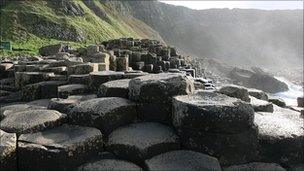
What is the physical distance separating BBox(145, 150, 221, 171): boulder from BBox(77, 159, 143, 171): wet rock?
20 centimetres

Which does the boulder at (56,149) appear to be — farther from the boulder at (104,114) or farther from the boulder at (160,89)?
the boulder at (160,89)

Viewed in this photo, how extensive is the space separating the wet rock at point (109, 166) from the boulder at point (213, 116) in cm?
88

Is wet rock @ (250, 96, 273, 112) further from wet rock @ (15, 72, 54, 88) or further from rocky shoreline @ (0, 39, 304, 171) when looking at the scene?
wet rock @ (15, 72, 54, 88)

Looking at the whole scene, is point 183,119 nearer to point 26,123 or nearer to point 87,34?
point 26,123

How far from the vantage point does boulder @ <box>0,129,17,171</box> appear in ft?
15.9

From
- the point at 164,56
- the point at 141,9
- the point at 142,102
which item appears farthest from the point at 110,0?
the point at 142,102

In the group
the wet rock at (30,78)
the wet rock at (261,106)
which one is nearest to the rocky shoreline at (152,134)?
the wet rock at (261,106)

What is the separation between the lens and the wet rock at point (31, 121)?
215 inches

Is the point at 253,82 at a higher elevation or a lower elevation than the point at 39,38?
lower

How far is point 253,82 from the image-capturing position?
3054 inches

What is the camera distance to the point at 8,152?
493 centimetres

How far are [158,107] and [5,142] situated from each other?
7.05ft

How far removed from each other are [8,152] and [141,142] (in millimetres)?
1606

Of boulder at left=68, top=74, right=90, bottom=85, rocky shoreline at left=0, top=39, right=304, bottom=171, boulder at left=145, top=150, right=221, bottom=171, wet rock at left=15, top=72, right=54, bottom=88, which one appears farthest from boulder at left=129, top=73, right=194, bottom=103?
wet rock at left=15, top=72, right=54, bottom=88
